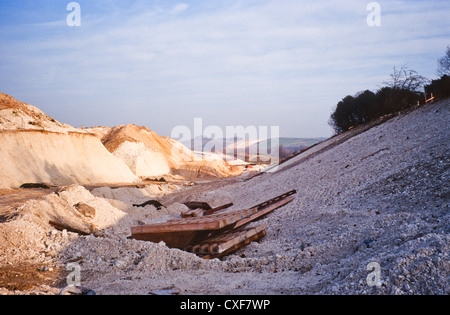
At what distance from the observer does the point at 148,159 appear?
121 ft

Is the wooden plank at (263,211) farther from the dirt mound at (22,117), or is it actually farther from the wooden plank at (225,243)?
the dirt mound at (22,117)

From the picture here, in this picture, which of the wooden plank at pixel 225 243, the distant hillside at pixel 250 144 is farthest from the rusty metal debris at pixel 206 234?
the distant hillside at pixel 250 144

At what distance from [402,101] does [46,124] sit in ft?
82.9

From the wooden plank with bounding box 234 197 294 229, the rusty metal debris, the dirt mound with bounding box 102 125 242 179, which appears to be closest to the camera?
the rusty metal debris

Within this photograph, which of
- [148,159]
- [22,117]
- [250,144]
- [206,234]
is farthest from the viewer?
[250,144]

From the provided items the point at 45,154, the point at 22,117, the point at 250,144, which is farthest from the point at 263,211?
the point at 250,144

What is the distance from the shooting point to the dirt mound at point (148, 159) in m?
35.4

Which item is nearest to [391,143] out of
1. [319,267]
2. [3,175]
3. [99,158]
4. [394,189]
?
[394,189]

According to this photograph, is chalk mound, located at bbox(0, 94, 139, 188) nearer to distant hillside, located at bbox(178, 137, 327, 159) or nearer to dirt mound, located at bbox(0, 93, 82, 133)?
dirt mound, located at bbox(0, 93, 82, 133)

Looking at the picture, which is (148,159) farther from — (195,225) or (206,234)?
(195,225)

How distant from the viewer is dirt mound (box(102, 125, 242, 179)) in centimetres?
3538

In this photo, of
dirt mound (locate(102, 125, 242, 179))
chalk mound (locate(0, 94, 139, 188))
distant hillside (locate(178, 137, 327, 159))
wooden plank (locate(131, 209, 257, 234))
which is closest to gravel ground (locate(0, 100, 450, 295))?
wooden plank (locate(131, 209, 257, 234))

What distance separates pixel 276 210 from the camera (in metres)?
9.31

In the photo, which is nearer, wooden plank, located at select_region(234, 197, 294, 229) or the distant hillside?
wooden plank, located at select_region(234, 197, 294, 229)
